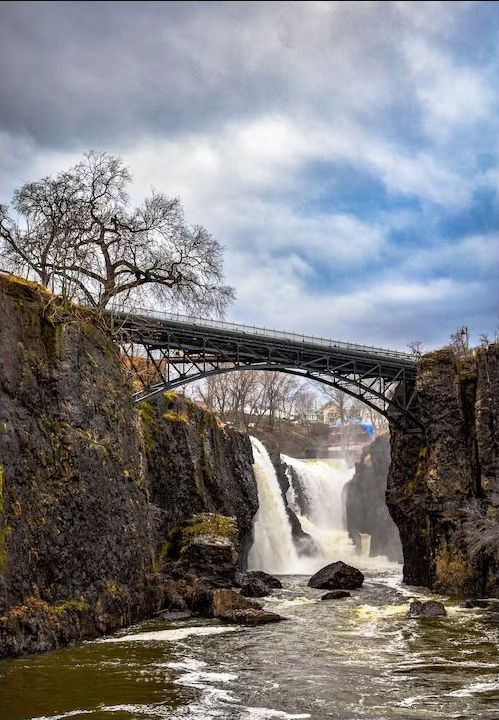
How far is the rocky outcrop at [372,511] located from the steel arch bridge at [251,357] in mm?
17888

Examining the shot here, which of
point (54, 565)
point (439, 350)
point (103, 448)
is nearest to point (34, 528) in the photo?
point (54, 565)

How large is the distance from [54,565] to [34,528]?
1.14m

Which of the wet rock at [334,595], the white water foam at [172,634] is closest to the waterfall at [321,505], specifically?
the wet rock at [334,595]

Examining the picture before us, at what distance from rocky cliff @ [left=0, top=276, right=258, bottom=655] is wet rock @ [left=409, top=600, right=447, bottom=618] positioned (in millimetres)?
8465

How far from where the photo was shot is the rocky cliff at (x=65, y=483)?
15703mm

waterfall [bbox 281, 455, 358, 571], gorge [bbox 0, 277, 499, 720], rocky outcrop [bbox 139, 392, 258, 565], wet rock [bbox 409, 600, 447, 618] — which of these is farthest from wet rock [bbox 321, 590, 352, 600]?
waterfall [bbox 281, 455, 358, 571]

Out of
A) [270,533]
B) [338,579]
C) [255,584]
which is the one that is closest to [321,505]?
[270,533]

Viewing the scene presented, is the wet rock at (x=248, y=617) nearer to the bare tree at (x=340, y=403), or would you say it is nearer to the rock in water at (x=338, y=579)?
the rock in water at (x=338, y=579)

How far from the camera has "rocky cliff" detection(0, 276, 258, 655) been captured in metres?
15.7

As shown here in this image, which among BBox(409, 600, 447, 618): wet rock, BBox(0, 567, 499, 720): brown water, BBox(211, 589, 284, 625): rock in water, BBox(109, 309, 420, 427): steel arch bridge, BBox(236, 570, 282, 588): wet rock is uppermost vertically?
BBox(109, 309, 420, 427): steel arch bridge

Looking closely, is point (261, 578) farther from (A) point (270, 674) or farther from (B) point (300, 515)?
(B) point (300, 515)

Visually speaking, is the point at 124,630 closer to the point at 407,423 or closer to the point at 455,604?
the point at 455,604

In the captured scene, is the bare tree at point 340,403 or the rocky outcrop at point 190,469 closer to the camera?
the rocky outcrop at point 190,469

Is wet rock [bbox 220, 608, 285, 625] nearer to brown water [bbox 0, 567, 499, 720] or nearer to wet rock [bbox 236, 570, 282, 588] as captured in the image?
brown water [bbox 0, 567, 499, 720]
